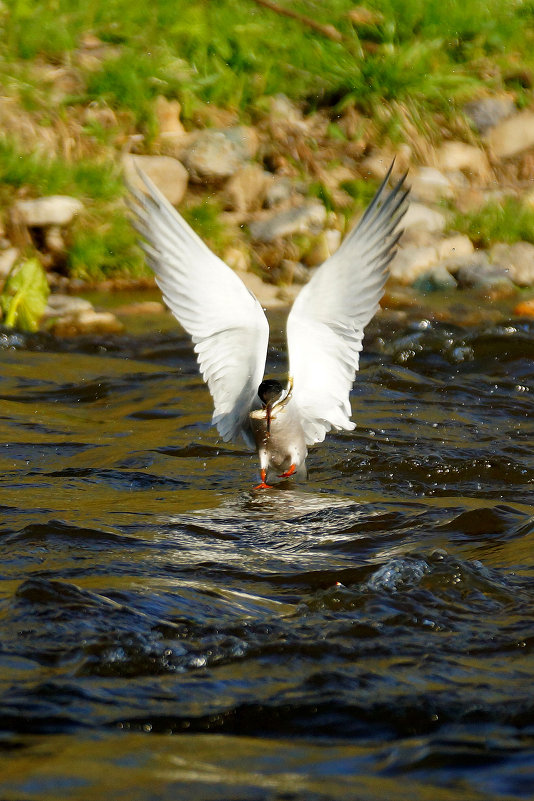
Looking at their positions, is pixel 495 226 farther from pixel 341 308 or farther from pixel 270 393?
pixel 270 393

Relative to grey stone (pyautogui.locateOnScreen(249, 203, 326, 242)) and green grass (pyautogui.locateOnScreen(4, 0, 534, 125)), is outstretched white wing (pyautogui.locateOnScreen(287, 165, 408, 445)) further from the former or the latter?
green grass (pyautogui.locateOnScreen(4, 0, 534, 125))

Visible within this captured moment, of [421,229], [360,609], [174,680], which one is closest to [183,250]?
[360,609]

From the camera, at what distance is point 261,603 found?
156 inches

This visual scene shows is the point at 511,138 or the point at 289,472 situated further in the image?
the point at 511,138

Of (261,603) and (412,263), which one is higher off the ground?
(261,603)

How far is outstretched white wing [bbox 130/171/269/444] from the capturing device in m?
5.66

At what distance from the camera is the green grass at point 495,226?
1044 centimetres

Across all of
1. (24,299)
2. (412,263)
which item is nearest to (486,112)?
(412,263)

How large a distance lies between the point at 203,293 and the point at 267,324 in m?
0.38

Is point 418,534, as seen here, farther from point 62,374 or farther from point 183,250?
point 62,374

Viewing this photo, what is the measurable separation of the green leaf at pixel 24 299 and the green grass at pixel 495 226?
412 centimetres

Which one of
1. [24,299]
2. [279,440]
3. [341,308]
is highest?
[341,308]

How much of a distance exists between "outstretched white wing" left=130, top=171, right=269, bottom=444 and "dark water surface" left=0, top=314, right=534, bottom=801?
2.19 feet

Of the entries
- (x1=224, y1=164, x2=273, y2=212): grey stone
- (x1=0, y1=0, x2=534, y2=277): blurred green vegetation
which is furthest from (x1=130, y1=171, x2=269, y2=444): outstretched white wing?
(x1=224, y1=164, x2=273, y2=212): grey stone
